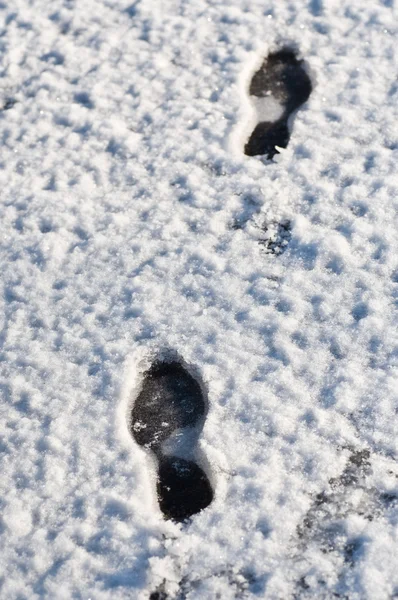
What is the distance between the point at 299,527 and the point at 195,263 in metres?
0.85

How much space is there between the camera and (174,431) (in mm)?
1882

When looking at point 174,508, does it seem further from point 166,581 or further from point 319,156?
point 319,156

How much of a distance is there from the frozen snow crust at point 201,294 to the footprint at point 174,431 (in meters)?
→ 0.04

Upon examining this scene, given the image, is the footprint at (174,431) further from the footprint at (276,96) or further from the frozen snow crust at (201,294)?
the footprint at (276,96)

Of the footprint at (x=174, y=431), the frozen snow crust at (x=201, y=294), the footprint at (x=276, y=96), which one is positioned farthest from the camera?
the footprint at (x=276, y=96)

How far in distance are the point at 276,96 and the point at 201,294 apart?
898 millimetres

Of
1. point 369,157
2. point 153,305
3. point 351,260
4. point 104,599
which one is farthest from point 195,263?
point 104,599

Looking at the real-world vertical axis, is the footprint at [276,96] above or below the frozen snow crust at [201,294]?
above

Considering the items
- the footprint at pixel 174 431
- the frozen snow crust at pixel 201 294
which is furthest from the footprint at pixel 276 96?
the footprint at pixel 174 431

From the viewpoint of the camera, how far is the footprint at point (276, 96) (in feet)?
7.88

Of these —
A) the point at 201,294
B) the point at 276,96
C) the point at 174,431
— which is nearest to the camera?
the point at 174,431

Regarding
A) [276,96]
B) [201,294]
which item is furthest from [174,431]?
[276,96]

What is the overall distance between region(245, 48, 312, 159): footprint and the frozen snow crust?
0.04 meters

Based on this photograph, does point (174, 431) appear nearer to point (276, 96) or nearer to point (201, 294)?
point (201, 294)
